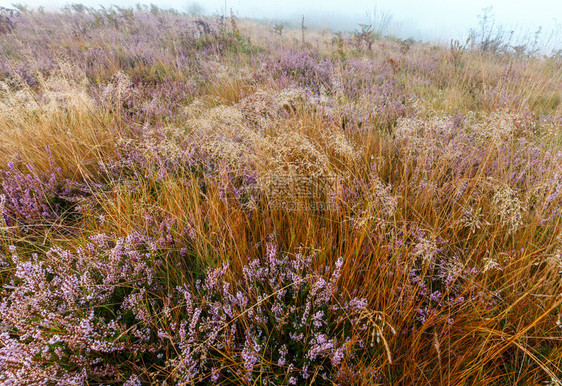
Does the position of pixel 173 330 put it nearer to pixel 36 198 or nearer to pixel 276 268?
pixel 276 268

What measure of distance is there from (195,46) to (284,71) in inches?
135

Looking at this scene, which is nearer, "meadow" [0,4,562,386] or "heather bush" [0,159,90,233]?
"meadow" [0,4,562,386]

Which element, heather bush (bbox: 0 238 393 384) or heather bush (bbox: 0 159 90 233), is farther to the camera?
heather bush (bbox: 0 159 90 233)

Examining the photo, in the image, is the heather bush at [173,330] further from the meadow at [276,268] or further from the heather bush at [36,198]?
the heather bush at [36,198]

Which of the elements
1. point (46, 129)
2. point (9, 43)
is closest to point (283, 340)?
point (46, 129)

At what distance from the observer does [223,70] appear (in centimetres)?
491

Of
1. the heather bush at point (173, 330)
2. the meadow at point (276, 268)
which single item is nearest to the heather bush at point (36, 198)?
the meadow at point (276, 268)

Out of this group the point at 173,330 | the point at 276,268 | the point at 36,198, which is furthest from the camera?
the point at 36,198

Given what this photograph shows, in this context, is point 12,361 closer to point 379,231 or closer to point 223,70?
point 379,231

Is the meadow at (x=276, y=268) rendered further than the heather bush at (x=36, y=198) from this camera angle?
No

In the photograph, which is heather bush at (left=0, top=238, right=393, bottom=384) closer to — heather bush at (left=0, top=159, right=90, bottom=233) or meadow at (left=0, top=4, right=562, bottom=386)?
meadow at (left=0, top=4, right=562, bottom=386)

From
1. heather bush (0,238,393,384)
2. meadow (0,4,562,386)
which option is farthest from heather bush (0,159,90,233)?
heather bush (0,238,393,384)

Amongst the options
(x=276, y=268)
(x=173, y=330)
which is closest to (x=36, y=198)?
(x=173, y=330)

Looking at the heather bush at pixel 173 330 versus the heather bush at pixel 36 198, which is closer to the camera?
the heather bush at pixel 173 330
